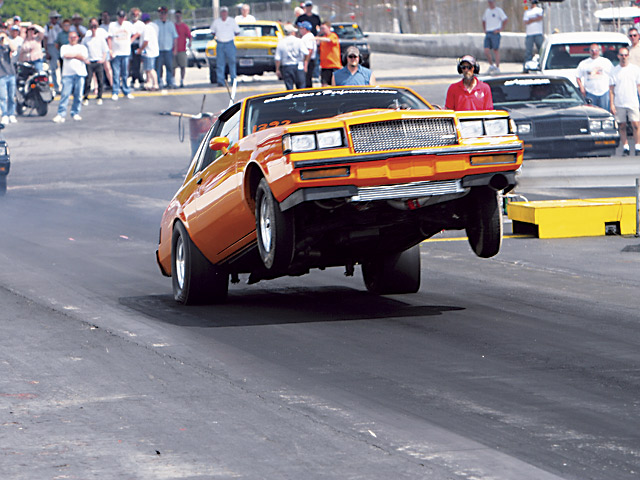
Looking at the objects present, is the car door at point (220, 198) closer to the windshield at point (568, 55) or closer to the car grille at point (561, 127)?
the car grille at point (561, 127)

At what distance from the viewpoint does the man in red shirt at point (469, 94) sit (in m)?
14.1

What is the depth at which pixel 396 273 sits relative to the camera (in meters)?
10.8

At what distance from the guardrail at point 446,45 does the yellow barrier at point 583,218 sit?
27.0m

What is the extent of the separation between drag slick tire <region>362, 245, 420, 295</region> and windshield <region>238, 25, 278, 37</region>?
87.4 ft

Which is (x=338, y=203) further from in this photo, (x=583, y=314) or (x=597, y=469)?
(x=597, y=469)

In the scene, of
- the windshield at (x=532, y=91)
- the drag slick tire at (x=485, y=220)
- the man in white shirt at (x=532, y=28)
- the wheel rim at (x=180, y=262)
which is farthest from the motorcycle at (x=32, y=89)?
the drag slick tire at (x=485, y=220)

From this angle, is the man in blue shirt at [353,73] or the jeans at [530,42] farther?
the jeans at [530,42]

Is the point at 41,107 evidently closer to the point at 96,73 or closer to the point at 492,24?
the point at 96,73

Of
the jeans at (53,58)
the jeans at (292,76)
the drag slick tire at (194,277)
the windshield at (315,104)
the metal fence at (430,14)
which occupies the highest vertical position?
the metal fence at (430,14)

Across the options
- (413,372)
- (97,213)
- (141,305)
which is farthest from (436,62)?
(413,372)

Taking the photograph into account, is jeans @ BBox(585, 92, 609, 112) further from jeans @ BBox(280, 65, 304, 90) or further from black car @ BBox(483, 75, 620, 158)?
jeans @ BBox(280, 65, 304, 90)

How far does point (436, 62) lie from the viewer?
1759 inches

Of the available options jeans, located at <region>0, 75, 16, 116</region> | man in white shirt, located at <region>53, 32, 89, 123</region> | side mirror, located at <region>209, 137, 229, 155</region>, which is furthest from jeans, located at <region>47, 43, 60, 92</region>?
side mirror, located at <region>209, 137, 229, 155</region>

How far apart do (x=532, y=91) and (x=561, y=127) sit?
1255 mm
